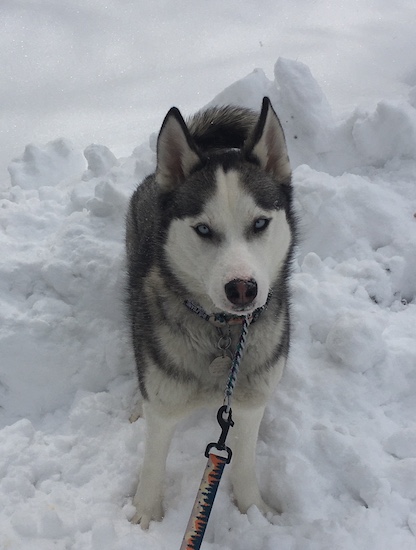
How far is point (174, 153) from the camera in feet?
6.70

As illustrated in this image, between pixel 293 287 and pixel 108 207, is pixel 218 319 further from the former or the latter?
pixel 108 207

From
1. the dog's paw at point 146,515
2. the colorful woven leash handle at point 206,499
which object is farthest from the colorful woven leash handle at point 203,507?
the dog's paw at point 146,515

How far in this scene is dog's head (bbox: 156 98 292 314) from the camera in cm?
169

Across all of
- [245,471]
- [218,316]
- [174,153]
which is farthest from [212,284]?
[245,471]

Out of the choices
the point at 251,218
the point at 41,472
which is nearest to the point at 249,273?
the point at 251,218

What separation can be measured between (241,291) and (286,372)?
1429mm

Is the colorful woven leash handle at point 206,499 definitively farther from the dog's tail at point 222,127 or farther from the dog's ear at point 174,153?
the dog's tail at point 222,127

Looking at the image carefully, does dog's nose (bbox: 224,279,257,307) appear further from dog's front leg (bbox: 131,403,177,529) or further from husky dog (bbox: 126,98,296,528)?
dog's front leg (bbox: 131,403,177,529)

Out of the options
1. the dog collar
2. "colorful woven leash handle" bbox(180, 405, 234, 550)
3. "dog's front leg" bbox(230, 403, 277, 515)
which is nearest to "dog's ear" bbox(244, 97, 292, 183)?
the dog collar

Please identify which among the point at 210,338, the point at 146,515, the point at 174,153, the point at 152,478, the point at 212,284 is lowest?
the point at 146,515

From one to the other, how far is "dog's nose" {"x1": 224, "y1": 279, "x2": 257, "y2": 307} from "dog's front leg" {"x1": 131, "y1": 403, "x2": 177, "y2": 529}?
34.4 inches

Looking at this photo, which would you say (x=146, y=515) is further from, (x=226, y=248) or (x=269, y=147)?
(x=269, y=147)

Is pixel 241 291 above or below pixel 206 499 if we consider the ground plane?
above

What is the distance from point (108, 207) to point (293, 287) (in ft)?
4.97
